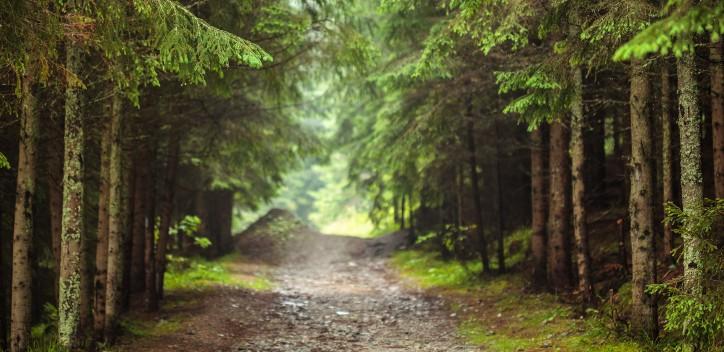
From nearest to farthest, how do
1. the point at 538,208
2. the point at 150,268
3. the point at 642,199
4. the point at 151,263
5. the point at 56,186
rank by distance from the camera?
the point at 642,199
the point at 56,186
the point at 150,268
the point at 151,263
the point at 538,208

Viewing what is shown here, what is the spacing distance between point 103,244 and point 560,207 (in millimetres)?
9512

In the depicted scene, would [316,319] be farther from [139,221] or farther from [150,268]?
[139,221]

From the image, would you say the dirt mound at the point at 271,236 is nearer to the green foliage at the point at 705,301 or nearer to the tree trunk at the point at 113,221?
the tree trunk at the point at 113,221

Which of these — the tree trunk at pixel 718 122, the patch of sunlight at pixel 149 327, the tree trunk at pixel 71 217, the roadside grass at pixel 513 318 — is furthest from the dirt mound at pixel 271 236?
the tree trunk at pixel 718 122

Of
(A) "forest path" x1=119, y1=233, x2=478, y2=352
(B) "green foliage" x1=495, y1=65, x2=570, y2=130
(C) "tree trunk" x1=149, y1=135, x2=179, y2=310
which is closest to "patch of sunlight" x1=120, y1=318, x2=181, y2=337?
(A) "forest path" x1=119, y1=233, x2=478, y2=352

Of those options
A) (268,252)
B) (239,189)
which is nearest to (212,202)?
(239,189)

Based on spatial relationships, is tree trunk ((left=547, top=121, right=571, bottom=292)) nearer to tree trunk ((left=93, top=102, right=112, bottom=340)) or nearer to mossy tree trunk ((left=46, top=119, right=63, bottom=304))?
tree trunk ((left=93, top=102, right=112, bottom=340))

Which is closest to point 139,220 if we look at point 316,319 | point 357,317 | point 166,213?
point 166,213

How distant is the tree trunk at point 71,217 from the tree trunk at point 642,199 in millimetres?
8164

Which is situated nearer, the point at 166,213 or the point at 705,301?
the point at 705,301

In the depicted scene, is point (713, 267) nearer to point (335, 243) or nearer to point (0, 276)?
point (0, 276)

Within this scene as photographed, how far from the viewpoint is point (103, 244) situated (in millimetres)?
10234

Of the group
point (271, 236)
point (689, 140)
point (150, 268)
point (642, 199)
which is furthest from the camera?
point (271, 236)

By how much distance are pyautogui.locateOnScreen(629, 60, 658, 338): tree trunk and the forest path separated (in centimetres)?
292
